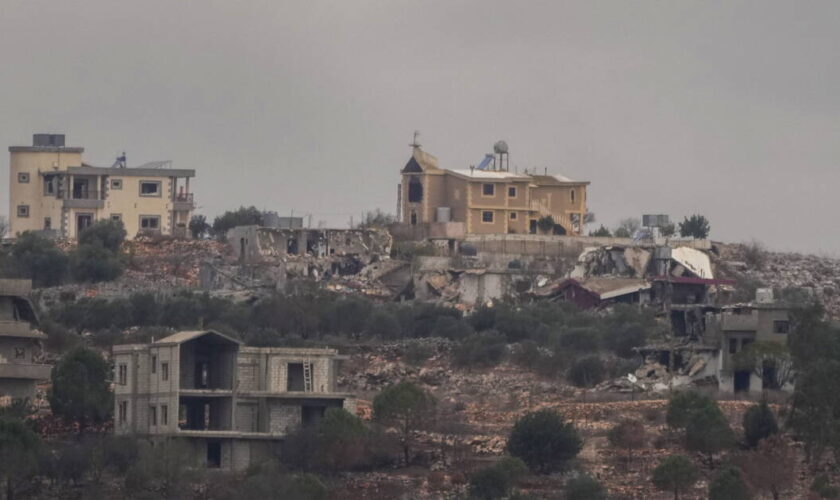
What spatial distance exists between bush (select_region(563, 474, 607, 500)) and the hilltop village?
0.29 feet

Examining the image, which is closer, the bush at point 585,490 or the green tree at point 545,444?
the bush at point 585,490

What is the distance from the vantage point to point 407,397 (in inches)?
3607

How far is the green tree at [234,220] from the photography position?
131 meters

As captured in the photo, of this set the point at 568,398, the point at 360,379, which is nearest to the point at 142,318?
the point at 360,379

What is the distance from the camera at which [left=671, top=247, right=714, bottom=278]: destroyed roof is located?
404 feet

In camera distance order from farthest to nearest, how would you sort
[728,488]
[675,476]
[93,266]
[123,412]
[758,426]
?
[93,266]
[123,412]
[758,426]
[675,476]
[728,488]

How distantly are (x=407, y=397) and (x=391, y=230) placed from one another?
131 feet

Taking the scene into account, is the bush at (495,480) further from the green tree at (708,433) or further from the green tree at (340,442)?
the green tree at (708,433)

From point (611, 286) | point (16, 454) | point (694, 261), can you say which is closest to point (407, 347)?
point (611, 286)

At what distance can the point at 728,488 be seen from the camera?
8394 centimetres

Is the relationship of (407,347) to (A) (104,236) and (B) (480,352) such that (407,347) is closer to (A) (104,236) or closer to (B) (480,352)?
(B) (480,352)

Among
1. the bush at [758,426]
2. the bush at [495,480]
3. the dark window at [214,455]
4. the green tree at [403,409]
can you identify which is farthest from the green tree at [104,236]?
the bush at [495,480]

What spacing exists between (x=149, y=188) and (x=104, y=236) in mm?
6146

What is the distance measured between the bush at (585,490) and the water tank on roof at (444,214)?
148 ft
